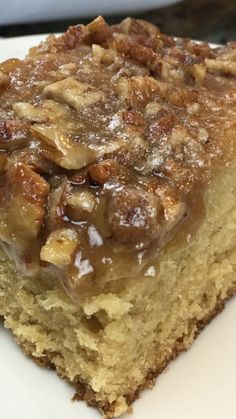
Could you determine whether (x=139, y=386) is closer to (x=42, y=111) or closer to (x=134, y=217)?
(x=134, y=217)

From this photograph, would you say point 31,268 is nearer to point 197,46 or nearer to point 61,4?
point 197,46

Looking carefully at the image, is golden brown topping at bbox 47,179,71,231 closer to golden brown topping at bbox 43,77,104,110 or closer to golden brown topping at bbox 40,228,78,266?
golden brown topping at bbox 40,228,78,266

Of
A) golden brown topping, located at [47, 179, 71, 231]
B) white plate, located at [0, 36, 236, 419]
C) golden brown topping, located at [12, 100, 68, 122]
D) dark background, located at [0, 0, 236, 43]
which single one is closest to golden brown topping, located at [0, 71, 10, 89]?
golden brown topping, located at [12, 100, 68, 122]

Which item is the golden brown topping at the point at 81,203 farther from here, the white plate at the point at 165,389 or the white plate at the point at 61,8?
the white plate at the point at 61,8

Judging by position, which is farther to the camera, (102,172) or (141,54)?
(141,54)

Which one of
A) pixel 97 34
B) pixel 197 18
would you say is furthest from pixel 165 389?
pixel 197 18

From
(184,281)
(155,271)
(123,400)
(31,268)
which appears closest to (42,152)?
(31,268)
